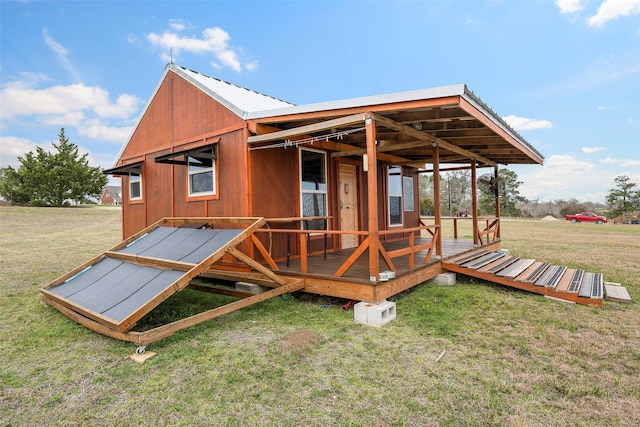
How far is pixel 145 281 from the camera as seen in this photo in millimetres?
3709

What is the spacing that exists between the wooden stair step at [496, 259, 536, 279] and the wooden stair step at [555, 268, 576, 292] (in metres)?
0.59

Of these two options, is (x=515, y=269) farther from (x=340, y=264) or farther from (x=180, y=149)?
(x=180, y=149)

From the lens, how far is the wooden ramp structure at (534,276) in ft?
16.0

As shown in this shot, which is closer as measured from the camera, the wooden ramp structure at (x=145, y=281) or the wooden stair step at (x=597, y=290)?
the wooden ramp structure at (x=145, y=281)

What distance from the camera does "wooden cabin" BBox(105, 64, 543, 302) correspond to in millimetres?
4363

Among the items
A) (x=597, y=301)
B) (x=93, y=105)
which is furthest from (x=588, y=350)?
(x=93, y=105)

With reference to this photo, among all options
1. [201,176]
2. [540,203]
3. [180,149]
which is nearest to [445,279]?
[201,176]

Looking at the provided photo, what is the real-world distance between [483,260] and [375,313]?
3676 millimetres

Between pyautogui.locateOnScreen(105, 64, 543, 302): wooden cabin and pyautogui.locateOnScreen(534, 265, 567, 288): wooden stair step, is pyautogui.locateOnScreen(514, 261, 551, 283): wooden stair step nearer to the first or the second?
pyautogui.locateOnScreen(534, 265, 567, 288): wooden stair step

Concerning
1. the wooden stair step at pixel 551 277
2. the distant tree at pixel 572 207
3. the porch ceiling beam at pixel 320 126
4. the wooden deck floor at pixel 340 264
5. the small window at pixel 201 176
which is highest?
the porch ceiling beam at pixel 320 126

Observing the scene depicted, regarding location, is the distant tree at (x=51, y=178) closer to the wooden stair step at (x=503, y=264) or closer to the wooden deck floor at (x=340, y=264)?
the wooden deck floor at (x=340, y=264)

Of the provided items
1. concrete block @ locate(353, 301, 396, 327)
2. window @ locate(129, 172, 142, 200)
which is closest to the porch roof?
concrete block @ locate(353, 301, 396, 327)

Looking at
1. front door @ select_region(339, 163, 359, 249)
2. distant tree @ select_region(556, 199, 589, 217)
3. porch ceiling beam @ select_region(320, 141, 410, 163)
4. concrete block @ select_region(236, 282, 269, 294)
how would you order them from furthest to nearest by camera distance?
distant tree @ select_region(556, 199, 589, 217), front door @ select_region(339, 163, 359, 249), porch ceiling beam @ select_region(320, 141, 410, 163), concrete block @ select_region(236, 282, 269, 294)

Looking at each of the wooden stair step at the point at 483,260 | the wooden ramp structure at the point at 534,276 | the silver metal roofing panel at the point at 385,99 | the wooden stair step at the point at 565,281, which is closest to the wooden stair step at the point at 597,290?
the wooden ramp structure at the point at 534,276
